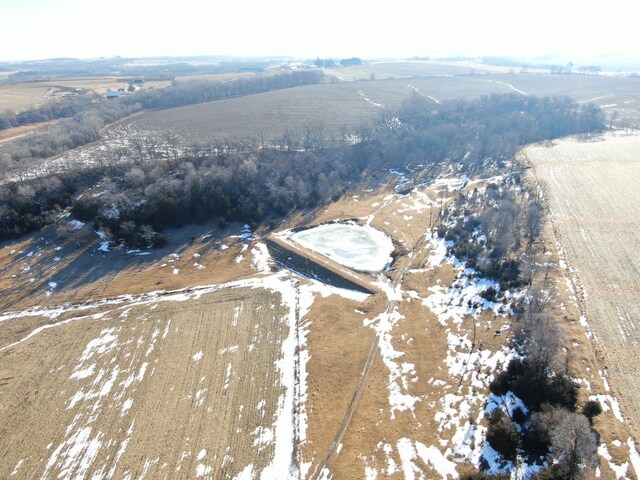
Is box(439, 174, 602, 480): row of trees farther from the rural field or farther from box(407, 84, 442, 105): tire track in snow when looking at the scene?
box(407, 84, 442, 105): tire track in snow

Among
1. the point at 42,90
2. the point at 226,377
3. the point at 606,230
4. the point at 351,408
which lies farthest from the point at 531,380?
the point at 42,90

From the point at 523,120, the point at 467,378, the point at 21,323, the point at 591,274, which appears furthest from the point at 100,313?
the point at 523,120

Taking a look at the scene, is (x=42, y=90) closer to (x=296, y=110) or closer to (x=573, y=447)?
(x=296, y=110)

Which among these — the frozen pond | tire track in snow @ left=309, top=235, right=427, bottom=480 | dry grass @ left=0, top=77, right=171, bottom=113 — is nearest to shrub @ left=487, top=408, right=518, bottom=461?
tire track in snow @ left=309, top=235, right=427, bottom=480

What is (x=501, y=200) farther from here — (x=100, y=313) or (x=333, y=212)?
(x=100, y=313)

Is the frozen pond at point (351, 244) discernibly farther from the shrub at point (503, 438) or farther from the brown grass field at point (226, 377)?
the shrub at point (503, 438)
